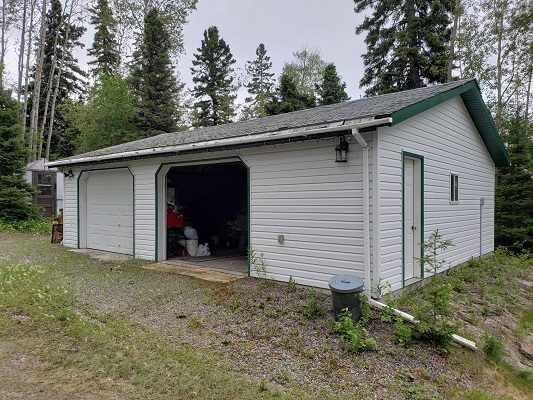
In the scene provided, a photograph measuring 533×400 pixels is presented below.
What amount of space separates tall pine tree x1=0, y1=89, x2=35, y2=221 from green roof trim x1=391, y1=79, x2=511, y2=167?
595 inches

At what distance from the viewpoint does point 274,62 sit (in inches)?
1136

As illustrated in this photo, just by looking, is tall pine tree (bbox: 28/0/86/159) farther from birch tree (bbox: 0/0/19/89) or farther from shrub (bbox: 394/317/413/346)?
shrub (bbox: 394/317/413/346)

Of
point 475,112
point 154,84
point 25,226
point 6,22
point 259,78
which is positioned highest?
point 6,22

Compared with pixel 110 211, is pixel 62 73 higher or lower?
higher

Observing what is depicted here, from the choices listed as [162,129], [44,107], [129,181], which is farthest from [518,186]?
[44,107]

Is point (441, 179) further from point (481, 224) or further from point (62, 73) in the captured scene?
point (62, 73)

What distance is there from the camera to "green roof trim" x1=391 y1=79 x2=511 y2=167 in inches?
207

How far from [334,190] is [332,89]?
53.9ft

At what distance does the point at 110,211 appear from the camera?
9.53 metres

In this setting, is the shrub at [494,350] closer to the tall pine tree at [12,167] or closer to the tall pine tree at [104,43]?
the tall pine tree at [12,167]

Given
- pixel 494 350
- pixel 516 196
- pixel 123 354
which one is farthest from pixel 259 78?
pixel 123 354

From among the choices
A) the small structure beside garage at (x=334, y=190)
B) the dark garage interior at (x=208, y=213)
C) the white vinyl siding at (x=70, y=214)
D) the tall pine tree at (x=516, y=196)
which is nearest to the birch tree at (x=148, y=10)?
the dark garage interior at (x=208, y=213)

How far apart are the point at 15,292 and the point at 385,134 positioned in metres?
5.85

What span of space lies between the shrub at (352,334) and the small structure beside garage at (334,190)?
3.01 feet
